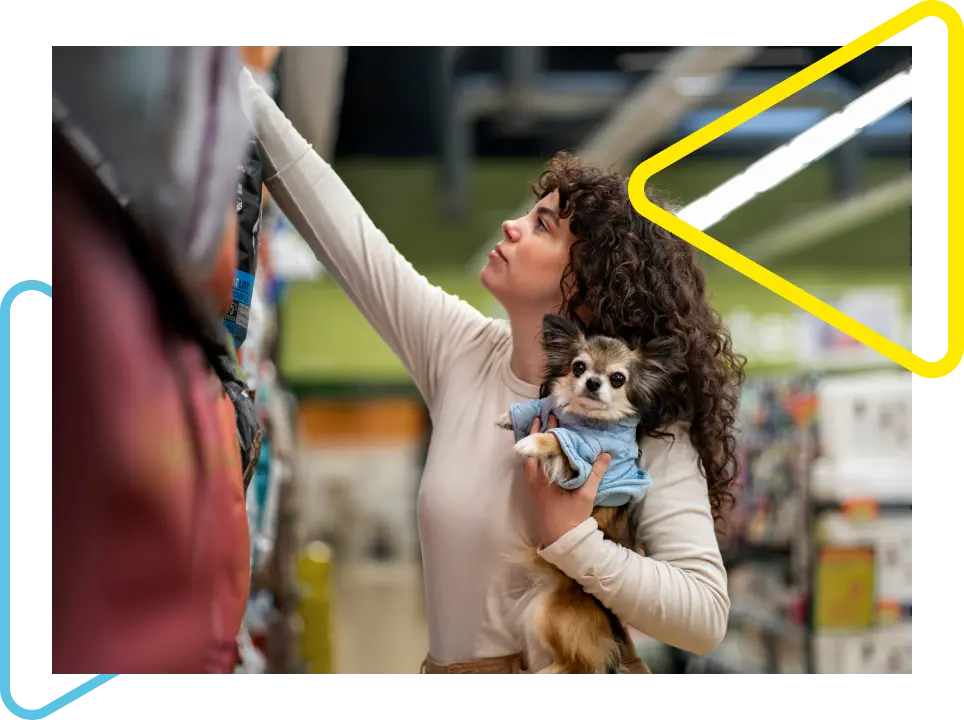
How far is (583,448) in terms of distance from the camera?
1271 millimetres

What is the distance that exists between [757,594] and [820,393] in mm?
1037

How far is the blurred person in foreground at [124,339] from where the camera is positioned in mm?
995

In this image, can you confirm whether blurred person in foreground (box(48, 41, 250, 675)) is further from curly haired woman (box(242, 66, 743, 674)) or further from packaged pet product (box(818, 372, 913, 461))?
packaged pet product (box(818, 372, 913, 461))

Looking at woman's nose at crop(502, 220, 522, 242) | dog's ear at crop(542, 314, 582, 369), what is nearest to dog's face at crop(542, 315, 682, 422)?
dog's ear at crop(542, 314, 582, 369)

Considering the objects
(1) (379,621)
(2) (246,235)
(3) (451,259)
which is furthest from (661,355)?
(3) (451,259)

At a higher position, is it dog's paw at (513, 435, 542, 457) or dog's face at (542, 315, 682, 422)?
dog's face at (542, 315, 682, 422)

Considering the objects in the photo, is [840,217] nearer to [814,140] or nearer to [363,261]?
[814,140]

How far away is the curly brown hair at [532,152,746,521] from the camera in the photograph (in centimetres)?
132

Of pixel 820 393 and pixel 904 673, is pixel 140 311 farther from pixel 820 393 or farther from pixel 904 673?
pixel 820 393

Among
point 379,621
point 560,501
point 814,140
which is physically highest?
point 814,140

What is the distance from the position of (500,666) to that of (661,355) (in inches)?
19.9

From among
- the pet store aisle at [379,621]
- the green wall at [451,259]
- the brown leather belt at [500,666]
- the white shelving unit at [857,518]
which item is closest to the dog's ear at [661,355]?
the brown leather belt at [500,666]

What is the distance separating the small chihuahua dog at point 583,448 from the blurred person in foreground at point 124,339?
18.5 inches

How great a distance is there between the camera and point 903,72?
1433mm
